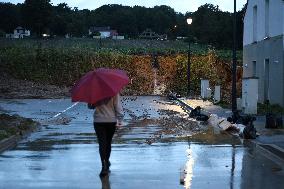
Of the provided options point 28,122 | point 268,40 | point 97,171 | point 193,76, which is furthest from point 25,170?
point 193,76

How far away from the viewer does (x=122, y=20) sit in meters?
154

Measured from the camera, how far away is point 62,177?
10430mm

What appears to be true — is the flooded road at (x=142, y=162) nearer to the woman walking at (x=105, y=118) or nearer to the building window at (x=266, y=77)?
the woman walking at (x=105, y=118)

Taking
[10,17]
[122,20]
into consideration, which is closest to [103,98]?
[10,17]

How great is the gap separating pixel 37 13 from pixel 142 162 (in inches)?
4094

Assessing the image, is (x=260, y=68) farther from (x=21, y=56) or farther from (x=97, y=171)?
(x=21, y=56)

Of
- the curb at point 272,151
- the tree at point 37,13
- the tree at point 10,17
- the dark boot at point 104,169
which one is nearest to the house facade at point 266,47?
the curb at point 272,151

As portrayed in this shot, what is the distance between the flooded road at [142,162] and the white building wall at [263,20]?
1243 centimetres

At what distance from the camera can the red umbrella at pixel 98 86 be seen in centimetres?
1066

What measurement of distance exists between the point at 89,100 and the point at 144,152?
3.75 metres

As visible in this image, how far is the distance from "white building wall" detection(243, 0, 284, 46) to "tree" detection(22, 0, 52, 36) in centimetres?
7749

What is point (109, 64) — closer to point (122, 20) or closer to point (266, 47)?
point (266, 47)

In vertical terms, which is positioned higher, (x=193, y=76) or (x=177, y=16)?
(x=177, y=16)

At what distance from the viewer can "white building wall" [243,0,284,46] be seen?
30.1 metres
